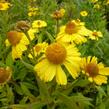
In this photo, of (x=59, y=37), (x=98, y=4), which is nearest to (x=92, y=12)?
(x=98, y=4)

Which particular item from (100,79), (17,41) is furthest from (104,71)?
(17,41)

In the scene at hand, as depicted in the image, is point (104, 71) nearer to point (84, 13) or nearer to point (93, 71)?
point (93, 71)

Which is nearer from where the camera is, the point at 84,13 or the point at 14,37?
the point at 14,37

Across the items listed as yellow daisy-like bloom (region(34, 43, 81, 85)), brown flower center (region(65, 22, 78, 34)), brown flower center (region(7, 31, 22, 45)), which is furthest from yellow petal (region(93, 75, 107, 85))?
brown flower center (region(7, 31, 22, 45))

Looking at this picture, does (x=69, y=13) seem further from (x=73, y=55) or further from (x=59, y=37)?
(x=73, y=55)

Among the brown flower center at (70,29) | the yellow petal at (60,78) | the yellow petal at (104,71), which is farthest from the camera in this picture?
the brown flower center at (70,29)

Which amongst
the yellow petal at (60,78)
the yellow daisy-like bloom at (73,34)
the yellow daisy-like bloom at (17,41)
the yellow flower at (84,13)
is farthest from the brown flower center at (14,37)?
the yellow flower at (84,13)

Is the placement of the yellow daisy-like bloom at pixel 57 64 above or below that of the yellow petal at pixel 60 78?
above

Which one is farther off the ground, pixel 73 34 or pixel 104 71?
pixel 73 34

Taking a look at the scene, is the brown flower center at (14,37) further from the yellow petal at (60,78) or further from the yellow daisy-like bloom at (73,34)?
the yellow petal at (60,78)
